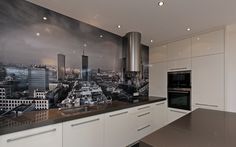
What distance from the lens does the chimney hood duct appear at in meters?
2.61

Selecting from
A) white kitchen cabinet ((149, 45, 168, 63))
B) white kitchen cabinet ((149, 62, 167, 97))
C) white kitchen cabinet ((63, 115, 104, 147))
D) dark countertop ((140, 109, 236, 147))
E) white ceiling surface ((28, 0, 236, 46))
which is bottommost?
white kitchen cabinet ((63, 115, 104, 147))

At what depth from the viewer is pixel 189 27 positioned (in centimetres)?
233

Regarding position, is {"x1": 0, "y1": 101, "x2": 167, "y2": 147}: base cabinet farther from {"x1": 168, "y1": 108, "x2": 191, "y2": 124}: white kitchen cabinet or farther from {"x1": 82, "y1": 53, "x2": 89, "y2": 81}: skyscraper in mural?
{"x1": 82, "y1": 53, "x2": 89, "y2": 81}: skyscraper in mural

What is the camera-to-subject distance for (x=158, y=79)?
3.27 m

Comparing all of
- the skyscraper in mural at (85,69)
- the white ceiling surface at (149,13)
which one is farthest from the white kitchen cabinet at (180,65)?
the skyscraper in mural at (85,69)

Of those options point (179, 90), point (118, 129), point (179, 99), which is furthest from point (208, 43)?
point (118, 129)

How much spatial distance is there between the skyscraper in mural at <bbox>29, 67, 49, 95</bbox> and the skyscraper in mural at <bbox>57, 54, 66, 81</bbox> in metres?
0.16

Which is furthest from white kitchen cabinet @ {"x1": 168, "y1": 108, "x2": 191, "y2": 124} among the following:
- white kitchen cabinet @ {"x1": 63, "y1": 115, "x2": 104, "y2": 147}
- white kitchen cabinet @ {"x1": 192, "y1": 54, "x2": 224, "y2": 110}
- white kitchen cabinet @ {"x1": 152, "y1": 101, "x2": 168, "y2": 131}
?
white kitchen cabinet @ {"x1": 63, "y1": 115, "x2": 104, "y2": 147}

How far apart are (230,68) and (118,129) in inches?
75.4

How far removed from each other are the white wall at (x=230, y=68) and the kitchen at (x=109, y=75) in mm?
12

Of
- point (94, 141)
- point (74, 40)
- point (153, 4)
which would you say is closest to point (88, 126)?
point (94, 141)

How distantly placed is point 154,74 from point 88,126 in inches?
85.5

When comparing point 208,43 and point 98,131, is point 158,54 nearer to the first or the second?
point 208,43

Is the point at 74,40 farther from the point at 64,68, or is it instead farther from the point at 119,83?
the point at 119,83
